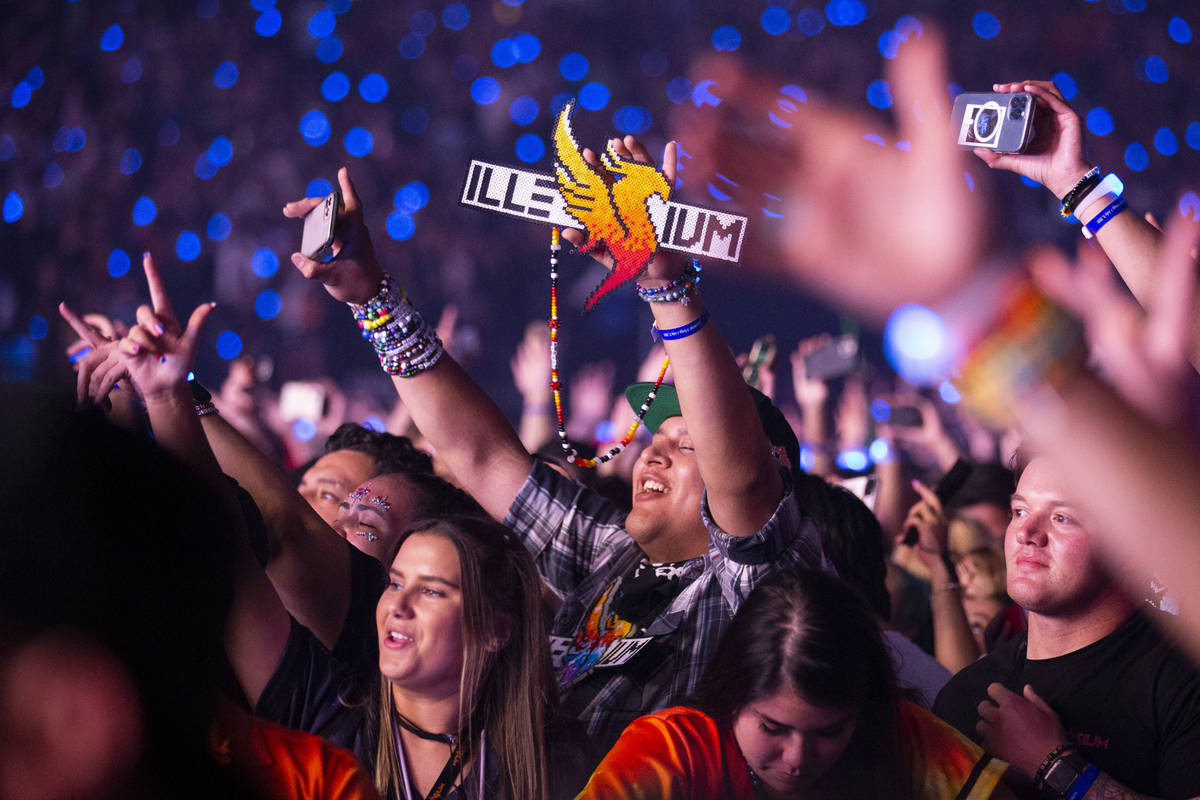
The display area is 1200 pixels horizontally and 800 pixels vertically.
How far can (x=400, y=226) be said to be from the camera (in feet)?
14.2

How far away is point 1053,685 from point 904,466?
1768mm

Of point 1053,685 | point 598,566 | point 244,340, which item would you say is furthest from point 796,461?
point 244,340

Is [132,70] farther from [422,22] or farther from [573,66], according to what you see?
[573,66]

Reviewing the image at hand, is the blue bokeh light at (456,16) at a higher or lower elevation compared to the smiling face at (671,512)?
higher

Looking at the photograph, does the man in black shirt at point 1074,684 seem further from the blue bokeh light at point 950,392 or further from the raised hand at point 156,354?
the raised hand at point 156,354

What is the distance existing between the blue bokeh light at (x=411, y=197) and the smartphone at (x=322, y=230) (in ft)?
9.89

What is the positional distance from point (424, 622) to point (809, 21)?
345 centimetres

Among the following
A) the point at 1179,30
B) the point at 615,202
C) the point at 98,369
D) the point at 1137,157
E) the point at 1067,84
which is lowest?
the point at 98,369

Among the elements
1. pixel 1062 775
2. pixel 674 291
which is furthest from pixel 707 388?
pixel 1062 775

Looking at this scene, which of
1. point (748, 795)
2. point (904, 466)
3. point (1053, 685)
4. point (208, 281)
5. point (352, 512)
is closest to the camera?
point (748, 795)

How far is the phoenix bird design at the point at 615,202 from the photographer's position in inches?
47.7

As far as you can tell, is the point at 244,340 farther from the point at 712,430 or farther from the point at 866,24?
the point at 712,430

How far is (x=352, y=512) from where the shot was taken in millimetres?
1759

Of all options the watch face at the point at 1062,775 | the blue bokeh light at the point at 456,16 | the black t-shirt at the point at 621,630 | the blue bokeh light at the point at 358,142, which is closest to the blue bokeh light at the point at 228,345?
the blue bokeh light at the point at 358,142
